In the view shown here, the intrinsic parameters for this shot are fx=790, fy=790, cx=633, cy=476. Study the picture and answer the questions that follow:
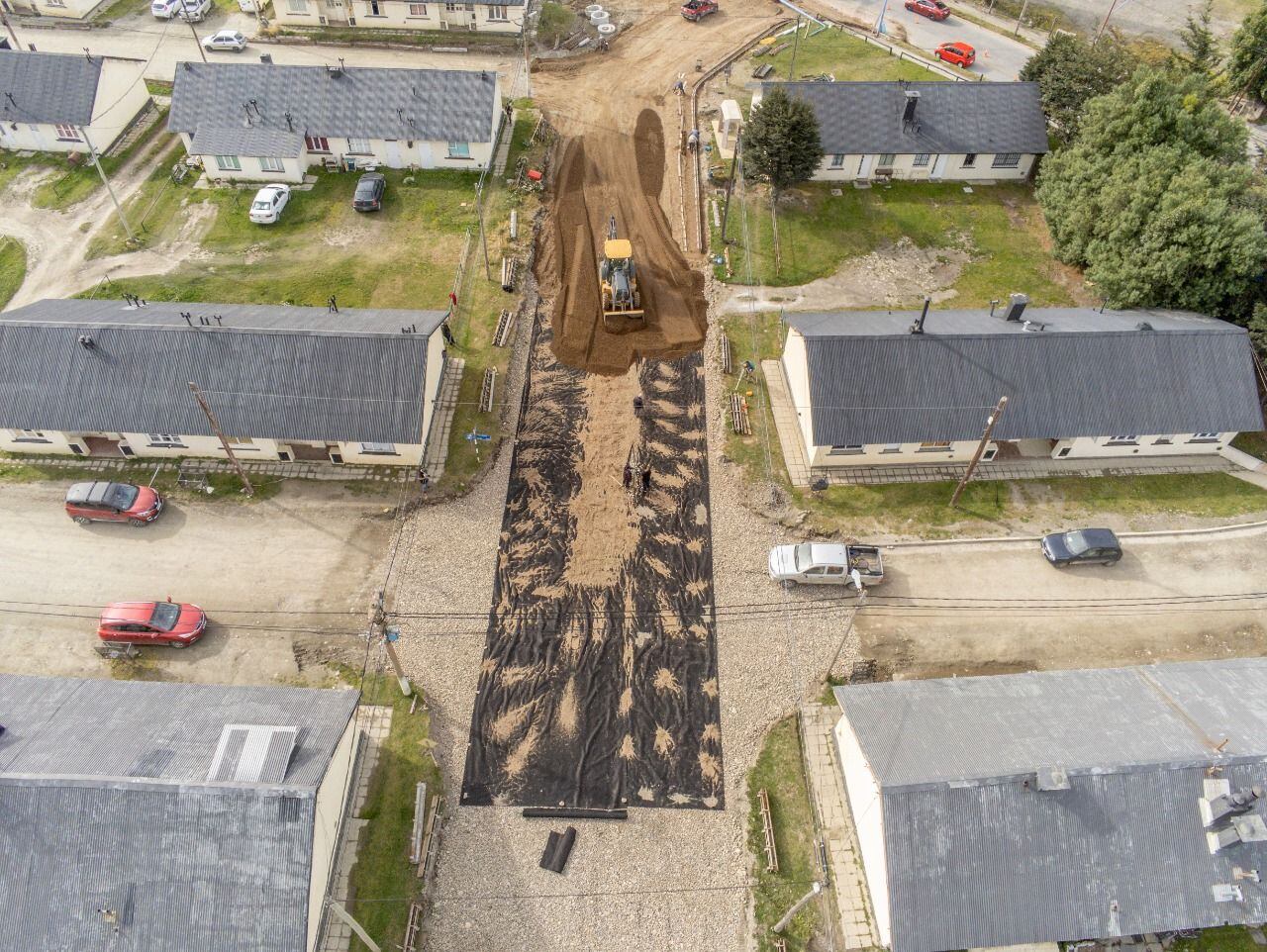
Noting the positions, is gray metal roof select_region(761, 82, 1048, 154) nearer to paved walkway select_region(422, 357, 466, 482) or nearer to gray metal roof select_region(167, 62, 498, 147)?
gray metal roof select_region(167, 62, 498, 147)

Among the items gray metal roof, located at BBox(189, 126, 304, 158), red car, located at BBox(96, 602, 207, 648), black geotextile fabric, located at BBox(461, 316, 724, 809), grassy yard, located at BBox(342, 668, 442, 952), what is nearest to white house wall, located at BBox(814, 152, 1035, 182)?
black geotextile fabric, located at BBox(461, 316, 724, 809)

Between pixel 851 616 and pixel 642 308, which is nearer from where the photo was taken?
pixel 851 616

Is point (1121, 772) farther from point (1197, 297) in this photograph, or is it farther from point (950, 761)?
point (1197, 297)

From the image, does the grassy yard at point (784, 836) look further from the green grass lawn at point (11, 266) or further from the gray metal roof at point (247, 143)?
the green grass lawn at point (11, 266)

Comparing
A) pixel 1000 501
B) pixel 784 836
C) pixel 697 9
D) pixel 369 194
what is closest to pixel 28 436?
pixel 369 194

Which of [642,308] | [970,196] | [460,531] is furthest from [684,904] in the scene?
[970,196]

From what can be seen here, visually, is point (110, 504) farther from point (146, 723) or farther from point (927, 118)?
point (927, 118)
